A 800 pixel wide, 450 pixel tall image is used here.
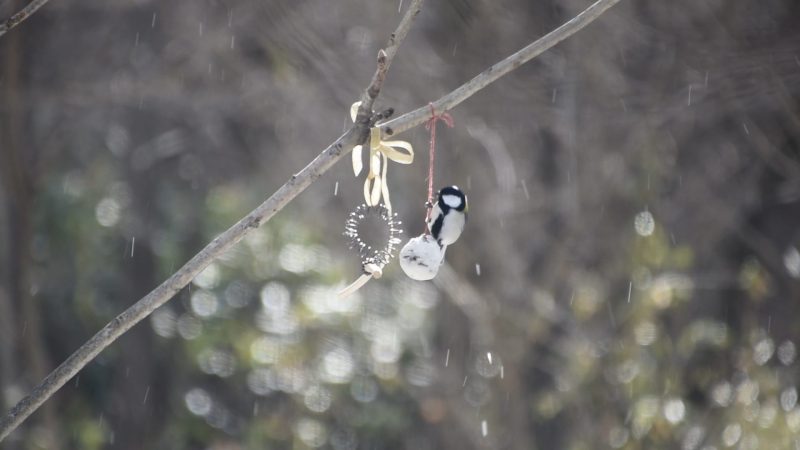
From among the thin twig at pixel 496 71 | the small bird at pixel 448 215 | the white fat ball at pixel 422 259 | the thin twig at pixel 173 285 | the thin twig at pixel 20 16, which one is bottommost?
the white fat ball at pixel 422 259

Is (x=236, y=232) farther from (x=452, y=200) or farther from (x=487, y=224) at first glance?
(x=487, y=224)

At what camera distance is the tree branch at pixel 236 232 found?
112 centimetres

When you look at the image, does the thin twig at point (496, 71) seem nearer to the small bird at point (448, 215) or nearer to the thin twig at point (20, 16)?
the small bird at point (448, 215)

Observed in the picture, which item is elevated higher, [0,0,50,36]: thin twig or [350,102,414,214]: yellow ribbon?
[0,0,50,36]: thin twig

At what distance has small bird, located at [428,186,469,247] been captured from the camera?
52.9 inches

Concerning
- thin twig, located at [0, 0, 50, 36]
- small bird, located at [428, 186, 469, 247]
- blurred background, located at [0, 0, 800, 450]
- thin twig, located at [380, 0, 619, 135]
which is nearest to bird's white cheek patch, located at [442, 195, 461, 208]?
small bird, located at [428, 186, 469, 247]

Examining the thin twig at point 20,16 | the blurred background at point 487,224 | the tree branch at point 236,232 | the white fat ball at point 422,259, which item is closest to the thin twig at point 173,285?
the tree branch at point 236,232

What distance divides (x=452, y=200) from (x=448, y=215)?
2cm

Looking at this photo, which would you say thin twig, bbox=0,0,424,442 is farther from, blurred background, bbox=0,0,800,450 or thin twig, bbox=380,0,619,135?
blurred background, bbox=0,0,800,450

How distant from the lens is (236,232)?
45.2 inches

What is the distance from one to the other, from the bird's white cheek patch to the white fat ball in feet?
0.20

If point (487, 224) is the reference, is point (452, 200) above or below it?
above

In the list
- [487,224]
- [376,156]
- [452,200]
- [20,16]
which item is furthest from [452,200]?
[487,224]

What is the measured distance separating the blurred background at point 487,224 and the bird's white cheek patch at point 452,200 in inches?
77.1
